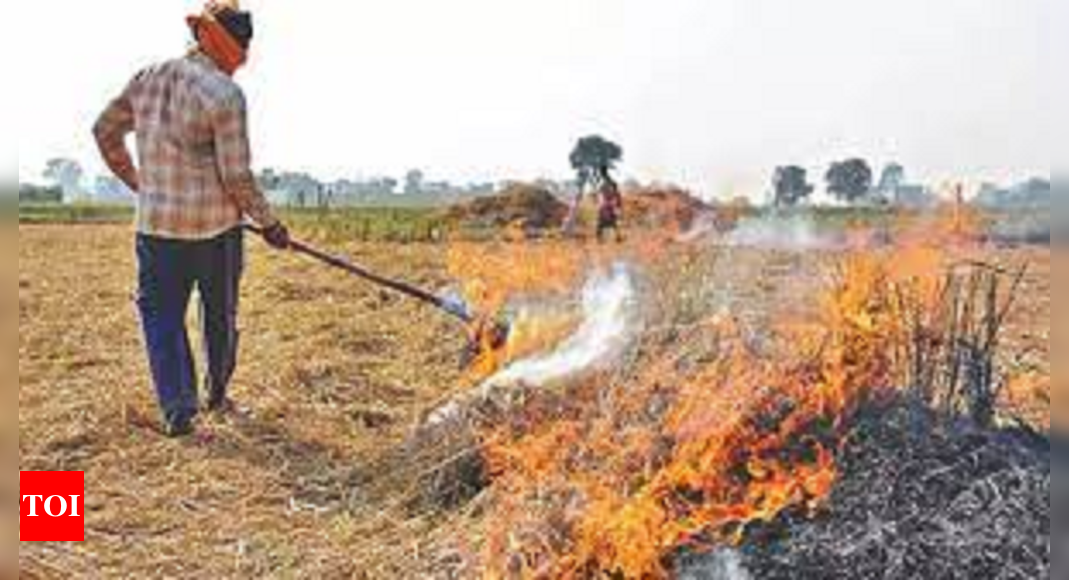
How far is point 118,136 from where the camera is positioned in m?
6.85

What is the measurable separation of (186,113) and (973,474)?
12.6 feet

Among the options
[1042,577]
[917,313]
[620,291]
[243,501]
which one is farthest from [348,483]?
[1042,577]

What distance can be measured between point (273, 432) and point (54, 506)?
1.77m

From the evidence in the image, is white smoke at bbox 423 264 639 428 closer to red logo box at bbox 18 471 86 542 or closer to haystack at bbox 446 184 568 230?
red logo box at bbox 18 471 86 542

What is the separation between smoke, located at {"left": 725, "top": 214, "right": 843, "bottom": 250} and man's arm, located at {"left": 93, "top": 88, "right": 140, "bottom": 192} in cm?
286

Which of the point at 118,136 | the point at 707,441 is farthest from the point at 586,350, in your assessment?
the point at 118,136

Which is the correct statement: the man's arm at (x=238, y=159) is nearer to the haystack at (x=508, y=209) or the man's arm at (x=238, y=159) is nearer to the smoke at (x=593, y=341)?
the smoke at (x=593, y=341)

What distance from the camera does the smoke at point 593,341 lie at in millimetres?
5523

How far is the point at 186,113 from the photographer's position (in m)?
6.50

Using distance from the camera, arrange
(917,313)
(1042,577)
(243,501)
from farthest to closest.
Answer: (243,501) → (917,313) → (1042,577)

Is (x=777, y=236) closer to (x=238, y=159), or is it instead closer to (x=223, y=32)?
(x=238, y=159)

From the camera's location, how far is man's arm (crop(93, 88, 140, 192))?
678 centimetres

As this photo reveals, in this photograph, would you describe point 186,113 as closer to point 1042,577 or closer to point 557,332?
point 557,332

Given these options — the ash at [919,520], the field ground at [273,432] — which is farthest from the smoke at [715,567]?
the field ground at [273,432]
